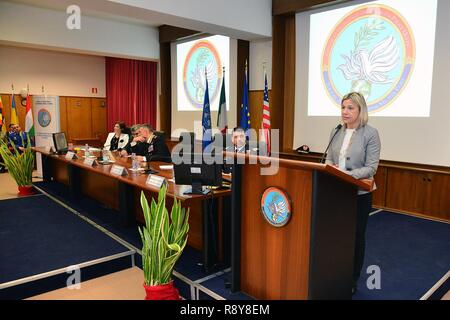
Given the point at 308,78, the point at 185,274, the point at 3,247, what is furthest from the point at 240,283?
the point at 308,78

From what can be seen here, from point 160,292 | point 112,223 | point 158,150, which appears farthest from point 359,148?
point 158,150

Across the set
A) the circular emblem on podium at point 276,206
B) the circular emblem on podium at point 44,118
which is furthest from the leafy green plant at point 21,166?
the circular emblem on podium at point 276,206

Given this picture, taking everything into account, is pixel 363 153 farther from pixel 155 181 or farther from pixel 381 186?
pixel 381 186

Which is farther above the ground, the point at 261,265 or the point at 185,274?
the point at 261,265

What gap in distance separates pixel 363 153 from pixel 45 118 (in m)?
6.19

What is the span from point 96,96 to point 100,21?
9.78ft

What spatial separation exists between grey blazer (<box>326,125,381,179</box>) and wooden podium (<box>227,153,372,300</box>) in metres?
0.22

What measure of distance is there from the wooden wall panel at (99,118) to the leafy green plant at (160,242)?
7.90 metres

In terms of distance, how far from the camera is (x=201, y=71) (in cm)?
680

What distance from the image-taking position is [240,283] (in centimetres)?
221

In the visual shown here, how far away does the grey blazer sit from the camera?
6.85ft

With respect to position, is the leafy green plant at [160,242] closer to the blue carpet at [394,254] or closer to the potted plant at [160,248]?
the potted plant at [160,248]

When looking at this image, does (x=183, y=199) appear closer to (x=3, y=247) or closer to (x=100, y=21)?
(x=3, y=247)

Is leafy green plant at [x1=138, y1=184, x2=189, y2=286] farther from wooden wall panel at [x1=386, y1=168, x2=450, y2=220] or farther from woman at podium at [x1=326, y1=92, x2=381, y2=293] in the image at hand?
wooden wall panel at [x1=386, y1=168, x2=450, y2=220]
